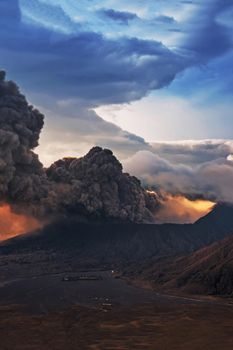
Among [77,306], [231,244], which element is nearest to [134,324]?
[77,306]

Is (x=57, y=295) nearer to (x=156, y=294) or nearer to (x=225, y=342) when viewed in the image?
(x=156, y=294)

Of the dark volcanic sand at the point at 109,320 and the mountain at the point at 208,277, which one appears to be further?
the mountain at the point at 208,277

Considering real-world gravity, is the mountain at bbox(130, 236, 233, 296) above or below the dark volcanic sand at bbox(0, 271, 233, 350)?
above

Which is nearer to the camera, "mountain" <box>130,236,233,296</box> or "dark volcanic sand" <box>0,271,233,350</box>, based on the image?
"dark volcanic sand" <box>0,271,233,350</box>

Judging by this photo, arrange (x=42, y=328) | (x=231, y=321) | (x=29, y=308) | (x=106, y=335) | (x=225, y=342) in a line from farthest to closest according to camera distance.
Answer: (x=29, y=308) < (x=231, y=321) < (x=42, y=328) < (x=106, y=335) < (x=225, y=342)

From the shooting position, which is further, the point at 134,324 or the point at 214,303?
the point at 214,303

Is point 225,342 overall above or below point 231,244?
below

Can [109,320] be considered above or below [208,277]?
below

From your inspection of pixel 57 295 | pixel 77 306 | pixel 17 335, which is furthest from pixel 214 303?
pixel 17 335

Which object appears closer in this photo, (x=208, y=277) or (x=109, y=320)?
(x=109, y=320)

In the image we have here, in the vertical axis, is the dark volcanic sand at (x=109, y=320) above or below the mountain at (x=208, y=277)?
below

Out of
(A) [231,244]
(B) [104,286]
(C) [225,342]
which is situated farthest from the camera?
(A) [231,244]
